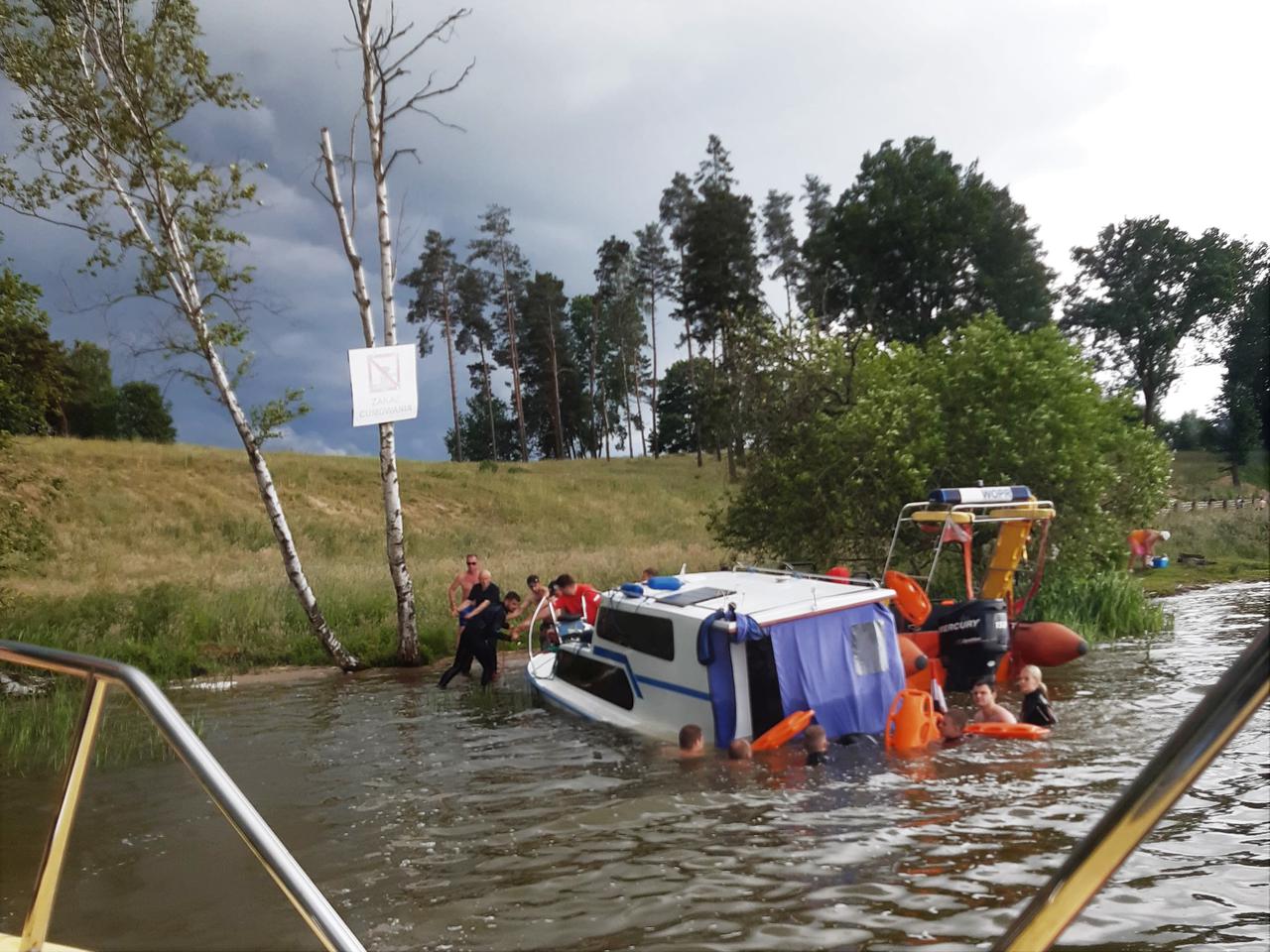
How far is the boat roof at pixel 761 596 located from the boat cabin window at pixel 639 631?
0.15 meters

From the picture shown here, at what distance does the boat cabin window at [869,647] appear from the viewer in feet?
39.8

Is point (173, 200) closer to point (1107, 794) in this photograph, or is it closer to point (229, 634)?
point (229, 634)

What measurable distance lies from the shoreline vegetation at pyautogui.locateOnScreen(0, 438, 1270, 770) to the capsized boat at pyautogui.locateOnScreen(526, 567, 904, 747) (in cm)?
503

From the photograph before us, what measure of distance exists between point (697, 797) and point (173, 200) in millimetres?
14428

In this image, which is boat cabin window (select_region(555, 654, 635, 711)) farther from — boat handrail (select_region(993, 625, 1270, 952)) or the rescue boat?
boat handrail (select_region(993, 625, 1270, 952))


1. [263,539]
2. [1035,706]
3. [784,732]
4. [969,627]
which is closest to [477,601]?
[784,732]

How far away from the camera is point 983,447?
21.0m

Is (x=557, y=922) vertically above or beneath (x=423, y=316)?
beneath

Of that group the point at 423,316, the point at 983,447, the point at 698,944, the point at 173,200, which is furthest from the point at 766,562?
the point at 423,316

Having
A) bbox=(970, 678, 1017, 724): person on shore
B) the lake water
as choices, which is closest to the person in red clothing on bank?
the lake water

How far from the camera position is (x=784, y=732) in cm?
1134

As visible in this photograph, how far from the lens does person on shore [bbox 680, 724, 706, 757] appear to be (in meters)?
11.6

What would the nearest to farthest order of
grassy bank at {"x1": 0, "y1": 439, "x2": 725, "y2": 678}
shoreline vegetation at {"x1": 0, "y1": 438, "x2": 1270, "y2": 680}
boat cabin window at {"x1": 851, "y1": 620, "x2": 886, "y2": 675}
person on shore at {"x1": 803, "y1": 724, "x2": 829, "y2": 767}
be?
person on shore at {"x1": 803, "y1": 724, "x2": 829, "y2": 767}
boat cabin window at {"x1": 851, "y1": 620, "x2": 886, "y2": 675}
shoreline vegetation at {"x1": 0, "y1": 438, "x2": 1270, "y2": 680}
grassy bank at {"x1": 0, "y1": 439, "x2": 725, "y2": 678}

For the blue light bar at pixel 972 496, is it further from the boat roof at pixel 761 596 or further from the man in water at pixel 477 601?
the man in water at pixel 477 601
